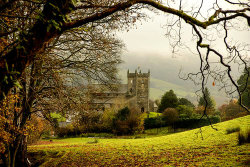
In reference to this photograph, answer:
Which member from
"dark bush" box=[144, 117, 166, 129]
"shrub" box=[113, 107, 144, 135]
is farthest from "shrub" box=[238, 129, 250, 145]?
"dark bush" box=[144, 117, 166, 129]

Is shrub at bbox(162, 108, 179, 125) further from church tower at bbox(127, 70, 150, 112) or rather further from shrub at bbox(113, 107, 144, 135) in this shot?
church tower at bbox(127, 70, 150, 112)

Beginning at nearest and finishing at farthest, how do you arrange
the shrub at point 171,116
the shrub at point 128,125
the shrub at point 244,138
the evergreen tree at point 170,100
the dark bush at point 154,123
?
1. the shrub at point 244,138
2. the shrub at point 128,125
3. the shrub at point 171,116
4. the dark bush at point 154,123
5. the evergreen tree at point 170,100

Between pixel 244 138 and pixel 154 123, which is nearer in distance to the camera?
pixel 244 138

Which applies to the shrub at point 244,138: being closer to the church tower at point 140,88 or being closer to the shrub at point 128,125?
the shrub at point 128,125

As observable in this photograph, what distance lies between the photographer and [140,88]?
63.3 meters

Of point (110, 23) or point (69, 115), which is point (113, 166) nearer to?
point (69, 115)

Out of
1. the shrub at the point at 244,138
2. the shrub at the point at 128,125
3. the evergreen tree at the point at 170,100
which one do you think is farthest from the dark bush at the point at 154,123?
the shrub at the point at 244,138

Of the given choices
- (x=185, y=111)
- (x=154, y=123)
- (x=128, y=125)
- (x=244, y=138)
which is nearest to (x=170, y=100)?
(x=185, y=111)

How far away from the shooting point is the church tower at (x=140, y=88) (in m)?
62.4

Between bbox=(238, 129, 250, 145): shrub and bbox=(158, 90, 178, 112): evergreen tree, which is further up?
bbox=(158, 90, 178, 112): evergreen tree

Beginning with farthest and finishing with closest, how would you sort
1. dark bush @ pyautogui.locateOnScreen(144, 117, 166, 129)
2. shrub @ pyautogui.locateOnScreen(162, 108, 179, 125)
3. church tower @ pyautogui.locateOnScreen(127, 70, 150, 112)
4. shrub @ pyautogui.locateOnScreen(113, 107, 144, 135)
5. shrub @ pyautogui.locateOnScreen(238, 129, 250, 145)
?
1. church tower @ pyautogui.locateOnScreen(127, 70, 150, 112)
2. dark bush @ pyautogui.locateOnScreen(144, 117, 166, 129)
3. shrub @ pyautogui.locateOnScreen(162, 108, 179, 125)
4. shrub @ pyautogui.locateOnScreen(113, 107, 144, 135)
5. shrub @ pyautogui.locateOnScreen(238, 129, 250, 145)

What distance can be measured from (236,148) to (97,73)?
6.20 metres

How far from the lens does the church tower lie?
62.4 metres

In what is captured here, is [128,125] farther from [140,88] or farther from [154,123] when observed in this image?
[140,88]
